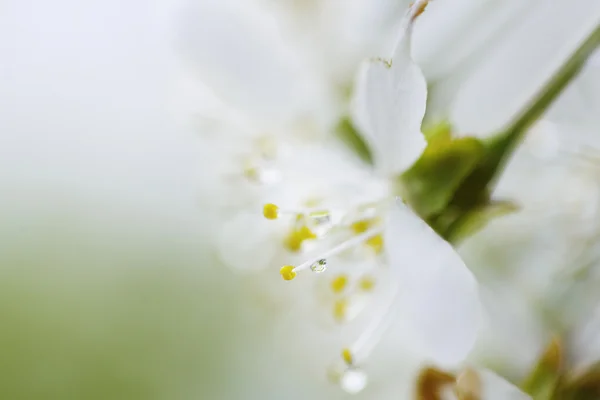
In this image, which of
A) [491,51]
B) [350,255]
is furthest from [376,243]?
[491,51]

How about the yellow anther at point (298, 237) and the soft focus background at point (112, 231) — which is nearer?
the yellow anther at point (298, 237)

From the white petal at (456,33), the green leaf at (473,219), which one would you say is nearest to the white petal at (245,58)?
the white petal at (456,33)

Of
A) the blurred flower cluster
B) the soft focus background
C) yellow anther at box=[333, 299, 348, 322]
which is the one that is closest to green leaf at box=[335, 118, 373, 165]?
the blurred flower cluster

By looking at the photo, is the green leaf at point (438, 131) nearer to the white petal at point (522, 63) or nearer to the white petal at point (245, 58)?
the white petal at point (522, 63)

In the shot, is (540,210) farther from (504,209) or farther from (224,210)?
(224,210)

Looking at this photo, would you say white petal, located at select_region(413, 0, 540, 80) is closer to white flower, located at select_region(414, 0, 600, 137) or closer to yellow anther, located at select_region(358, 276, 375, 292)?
white flower, located at select_region(414, 0, 600, 137)

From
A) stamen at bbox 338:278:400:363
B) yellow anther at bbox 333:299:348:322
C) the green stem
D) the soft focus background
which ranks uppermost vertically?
the soft focus background
